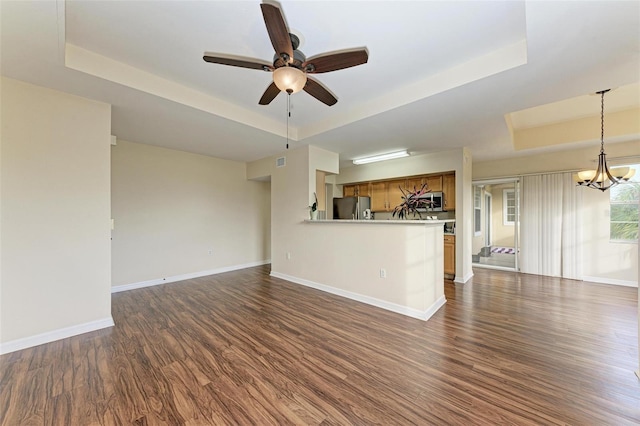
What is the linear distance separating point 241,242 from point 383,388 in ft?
15.9

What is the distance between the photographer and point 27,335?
236 centimetres

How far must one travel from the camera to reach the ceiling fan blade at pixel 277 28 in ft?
4.45

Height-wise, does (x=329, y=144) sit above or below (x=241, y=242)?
above

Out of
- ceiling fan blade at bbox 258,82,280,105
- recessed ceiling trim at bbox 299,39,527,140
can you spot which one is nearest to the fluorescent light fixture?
recessed ceiling trim at bbox 299,39,527,140

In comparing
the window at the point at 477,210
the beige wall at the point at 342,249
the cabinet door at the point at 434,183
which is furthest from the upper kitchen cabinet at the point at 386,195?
the window at the point at 477,210

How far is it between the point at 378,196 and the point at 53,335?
6016mm

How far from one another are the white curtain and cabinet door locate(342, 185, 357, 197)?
12.8 ft

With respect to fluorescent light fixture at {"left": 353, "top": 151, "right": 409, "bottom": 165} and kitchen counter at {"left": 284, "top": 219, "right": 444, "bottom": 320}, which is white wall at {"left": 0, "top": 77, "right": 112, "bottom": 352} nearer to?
kitchen counter at {"left": 284, "top": 219, "right": 444, "bottom": 320}

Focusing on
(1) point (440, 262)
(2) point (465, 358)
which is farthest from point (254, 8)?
(1) point (440, 262)

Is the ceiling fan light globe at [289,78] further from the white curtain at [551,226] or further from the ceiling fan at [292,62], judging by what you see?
the white curtain at [551,226]

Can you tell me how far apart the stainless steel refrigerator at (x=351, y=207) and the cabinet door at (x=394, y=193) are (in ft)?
1.95

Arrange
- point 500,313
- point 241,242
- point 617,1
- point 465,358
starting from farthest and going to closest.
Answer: point 241,242 < point 500,313 < point 465,358 < point 617,1

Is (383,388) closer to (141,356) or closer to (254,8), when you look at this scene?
(141,356)

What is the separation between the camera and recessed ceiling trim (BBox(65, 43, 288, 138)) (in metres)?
2.17
